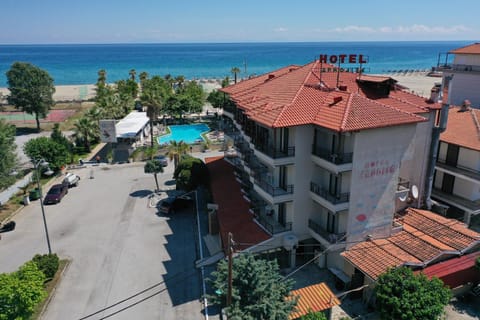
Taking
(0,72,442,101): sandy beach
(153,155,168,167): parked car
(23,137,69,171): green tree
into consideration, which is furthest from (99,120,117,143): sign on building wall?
(0,72,442,101): sandy beach

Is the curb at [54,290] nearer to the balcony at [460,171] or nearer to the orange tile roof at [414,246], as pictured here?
the orange tile roof at [414,246]

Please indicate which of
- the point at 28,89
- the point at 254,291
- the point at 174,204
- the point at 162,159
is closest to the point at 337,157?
the point at 254,291

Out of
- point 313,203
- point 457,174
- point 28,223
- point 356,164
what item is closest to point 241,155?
point 313,203

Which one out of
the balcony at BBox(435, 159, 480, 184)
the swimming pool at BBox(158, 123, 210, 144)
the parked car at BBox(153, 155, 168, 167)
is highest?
the balcony at BBox(435, 159, 480, 184)

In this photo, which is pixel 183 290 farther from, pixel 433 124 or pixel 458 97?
pixel 458 97

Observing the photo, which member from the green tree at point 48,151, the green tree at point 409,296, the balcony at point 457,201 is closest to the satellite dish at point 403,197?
the balcony at point 457,201

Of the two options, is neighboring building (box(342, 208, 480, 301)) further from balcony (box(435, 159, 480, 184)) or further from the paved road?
the paved road
